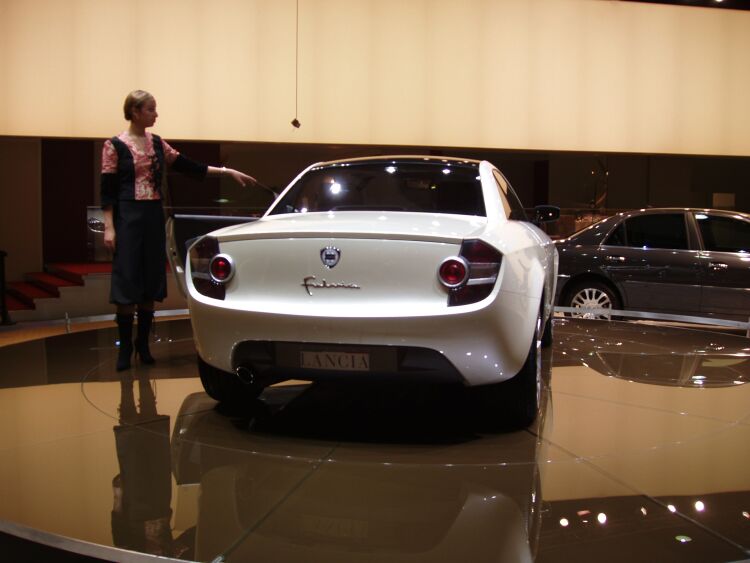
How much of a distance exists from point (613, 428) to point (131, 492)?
195 centimetres

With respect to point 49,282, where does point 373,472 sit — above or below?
below

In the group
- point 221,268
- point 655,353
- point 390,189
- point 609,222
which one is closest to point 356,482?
point 221,268

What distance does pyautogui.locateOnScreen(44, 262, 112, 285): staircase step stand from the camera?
8.20 m

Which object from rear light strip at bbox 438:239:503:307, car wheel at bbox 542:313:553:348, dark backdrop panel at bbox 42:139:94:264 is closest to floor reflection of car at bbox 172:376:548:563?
rear light strip at bbox 438:239:503:307

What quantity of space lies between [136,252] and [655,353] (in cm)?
345

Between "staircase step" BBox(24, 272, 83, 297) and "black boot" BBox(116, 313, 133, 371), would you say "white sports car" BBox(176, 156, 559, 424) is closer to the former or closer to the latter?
"black boot" BBox(116, 313, 133, 371)

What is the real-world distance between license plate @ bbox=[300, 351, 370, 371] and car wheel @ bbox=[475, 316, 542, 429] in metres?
0.52

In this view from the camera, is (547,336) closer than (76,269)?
Yes

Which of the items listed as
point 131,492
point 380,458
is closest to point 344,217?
point 380,458

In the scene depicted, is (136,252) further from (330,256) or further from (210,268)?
(330,256)

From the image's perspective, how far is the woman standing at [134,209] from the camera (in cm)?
394

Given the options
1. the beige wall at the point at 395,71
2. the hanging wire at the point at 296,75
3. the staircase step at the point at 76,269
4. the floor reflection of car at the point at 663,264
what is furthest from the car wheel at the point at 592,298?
the staircase step at the point at 76,269

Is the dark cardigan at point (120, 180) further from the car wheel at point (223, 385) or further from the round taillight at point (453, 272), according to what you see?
the round taillight at point (453, 272)

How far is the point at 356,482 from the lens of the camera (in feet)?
7.75
